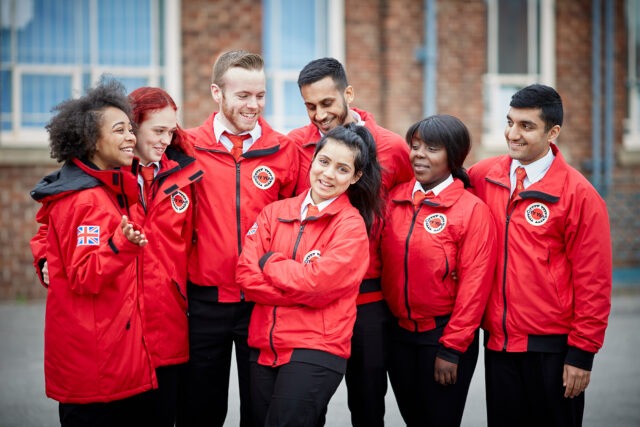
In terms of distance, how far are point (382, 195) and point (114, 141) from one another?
150 cm

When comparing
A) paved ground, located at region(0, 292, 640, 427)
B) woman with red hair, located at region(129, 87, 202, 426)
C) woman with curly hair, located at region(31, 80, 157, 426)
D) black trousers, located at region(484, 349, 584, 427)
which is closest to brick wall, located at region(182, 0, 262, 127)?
paved ground, located at region(0, 292, 640, 427)

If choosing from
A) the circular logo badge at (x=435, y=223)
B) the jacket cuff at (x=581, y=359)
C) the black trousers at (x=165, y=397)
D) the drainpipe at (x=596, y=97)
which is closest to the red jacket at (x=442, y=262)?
the circular logo badge at (x=435, y=223)

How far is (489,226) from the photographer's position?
149 inches

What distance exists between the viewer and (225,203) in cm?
392

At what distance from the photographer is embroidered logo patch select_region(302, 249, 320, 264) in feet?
11.6

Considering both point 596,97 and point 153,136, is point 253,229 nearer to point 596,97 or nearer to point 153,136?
point 153,136

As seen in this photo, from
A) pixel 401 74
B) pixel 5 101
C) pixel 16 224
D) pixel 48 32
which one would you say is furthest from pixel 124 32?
pixel 401 74

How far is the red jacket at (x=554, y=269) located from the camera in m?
3.64

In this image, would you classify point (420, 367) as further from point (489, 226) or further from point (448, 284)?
point (489, 226)

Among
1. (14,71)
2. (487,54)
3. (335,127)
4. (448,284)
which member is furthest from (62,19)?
(448,284)

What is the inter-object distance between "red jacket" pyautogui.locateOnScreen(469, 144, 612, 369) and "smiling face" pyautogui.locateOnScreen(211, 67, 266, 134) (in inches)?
57.9

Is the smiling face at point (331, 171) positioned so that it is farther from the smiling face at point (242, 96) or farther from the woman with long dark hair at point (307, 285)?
the smiling face at point (242, 96)

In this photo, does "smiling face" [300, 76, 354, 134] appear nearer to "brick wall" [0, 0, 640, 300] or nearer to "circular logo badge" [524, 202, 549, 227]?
"circular logo badge" [524, 202, 549, 227]

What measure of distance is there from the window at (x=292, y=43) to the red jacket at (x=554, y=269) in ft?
23.8
